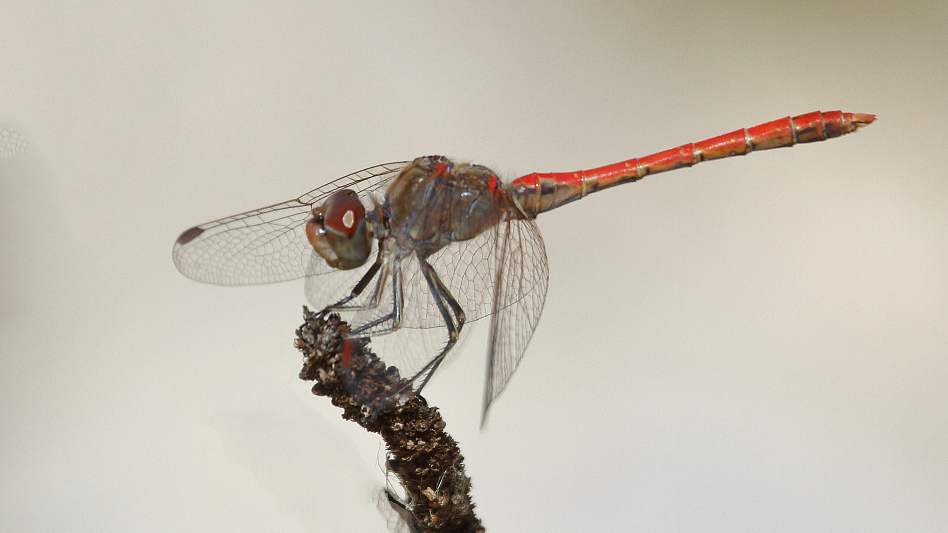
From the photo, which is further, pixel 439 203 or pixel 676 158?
pixel 676 158

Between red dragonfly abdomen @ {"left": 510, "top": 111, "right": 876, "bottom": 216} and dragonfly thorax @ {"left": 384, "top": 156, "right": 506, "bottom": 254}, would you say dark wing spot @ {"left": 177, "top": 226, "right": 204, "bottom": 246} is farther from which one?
red dragonfly abdomen @ {"left": 510, "top": 111, "right": 876, "bottom": 216}

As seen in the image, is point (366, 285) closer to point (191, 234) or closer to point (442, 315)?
point (442, 315)

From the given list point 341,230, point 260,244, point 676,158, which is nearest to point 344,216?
point 341,230

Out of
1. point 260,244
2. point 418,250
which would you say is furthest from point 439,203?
point 260,244

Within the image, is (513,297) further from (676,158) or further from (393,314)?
(676,158)

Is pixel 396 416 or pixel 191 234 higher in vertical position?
pixel 191 234

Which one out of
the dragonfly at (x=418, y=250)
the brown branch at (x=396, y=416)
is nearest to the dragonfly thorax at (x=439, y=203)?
the dragonfly at (x=418, y=250)

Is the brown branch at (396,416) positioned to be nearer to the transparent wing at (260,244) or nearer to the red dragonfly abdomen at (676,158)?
the transparent wing at (260,244)

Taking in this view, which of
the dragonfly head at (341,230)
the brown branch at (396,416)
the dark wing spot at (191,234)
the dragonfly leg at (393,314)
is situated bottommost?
the brown branch at (396,416)
